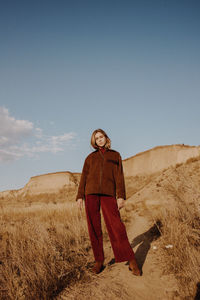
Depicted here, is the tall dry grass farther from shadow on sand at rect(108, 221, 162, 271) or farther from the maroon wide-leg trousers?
the maroon wide-leg trousers

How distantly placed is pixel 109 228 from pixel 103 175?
686 millimetres

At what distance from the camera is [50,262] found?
2.34 metres

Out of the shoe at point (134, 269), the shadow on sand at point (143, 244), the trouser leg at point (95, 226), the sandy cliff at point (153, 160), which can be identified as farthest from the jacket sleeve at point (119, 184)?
the sandy cliff at point (153, 160)

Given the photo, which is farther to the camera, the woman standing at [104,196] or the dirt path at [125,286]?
the woman standing at [104,196]

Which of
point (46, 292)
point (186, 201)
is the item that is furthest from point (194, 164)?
point (46, 292)

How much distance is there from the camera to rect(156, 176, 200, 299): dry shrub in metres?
2.05

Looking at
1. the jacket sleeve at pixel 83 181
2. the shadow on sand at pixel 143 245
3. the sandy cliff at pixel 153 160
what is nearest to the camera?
the jacket sleeve at pixel 83 181

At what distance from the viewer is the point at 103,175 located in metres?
2.76

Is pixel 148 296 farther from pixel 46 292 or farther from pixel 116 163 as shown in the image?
pixel 116 163

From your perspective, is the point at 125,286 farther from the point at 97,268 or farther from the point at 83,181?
the point at 83,181

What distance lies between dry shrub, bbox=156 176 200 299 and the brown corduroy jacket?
1015 mm

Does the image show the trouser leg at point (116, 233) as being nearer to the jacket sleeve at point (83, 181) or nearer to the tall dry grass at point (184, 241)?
the jacket sleeve at point (83, 181)

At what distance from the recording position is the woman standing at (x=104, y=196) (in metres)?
2.52

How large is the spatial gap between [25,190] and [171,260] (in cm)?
4225
